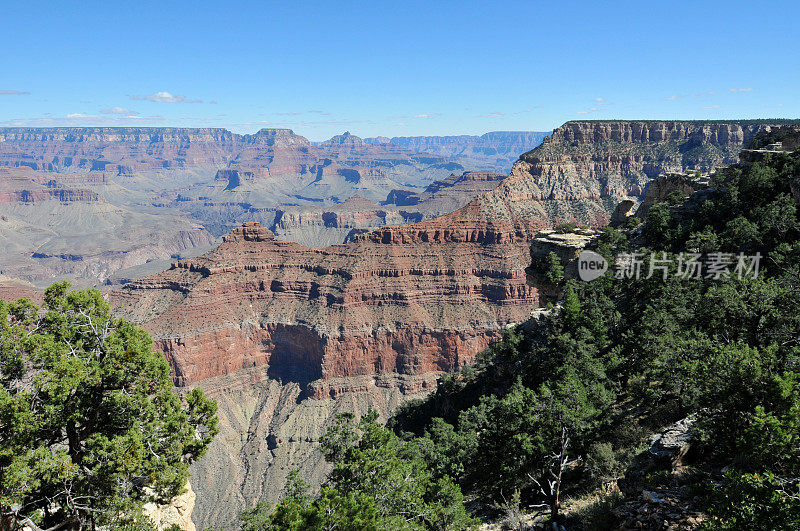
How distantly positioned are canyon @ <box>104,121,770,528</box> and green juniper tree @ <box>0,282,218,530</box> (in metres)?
73.2

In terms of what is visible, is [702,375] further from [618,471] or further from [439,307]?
[439,307]

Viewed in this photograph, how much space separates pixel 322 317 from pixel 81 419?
98.5m

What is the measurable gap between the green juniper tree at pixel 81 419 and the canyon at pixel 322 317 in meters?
73.2

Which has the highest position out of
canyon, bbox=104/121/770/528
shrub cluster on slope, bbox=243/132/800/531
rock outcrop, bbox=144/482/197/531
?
shrub cluster on slope, bbox=243/132/800/531

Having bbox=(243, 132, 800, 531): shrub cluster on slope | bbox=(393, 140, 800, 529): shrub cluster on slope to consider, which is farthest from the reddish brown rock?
bbox=(243, 132, 800, 531): shrub cluster on slope

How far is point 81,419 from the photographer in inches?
687

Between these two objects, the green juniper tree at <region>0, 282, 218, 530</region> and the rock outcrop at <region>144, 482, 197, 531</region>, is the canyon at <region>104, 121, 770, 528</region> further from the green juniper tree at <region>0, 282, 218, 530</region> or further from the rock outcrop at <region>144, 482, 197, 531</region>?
the green juniper tree at <region>0, 282, 218, 530</region>

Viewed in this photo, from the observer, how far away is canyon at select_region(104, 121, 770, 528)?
10262 cm

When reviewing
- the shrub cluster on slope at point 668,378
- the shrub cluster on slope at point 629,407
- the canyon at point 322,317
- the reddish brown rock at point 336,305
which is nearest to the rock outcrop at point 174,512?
the shrub cluster on slope at point 629,407

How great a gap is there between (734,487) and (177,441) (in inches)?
818

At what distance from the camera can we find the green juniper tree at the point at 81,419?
15.3 metres

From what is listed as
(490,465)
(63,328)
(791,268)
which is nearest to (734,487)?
(490,465)

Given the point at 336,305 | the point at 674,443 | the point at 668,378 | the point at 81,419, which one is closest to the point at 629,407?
the point at 668,378

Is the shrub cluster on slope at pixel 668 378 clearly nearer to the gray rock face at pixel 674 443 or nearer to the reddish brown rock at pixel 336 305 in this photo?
the gray rock face at pixel 674 443
